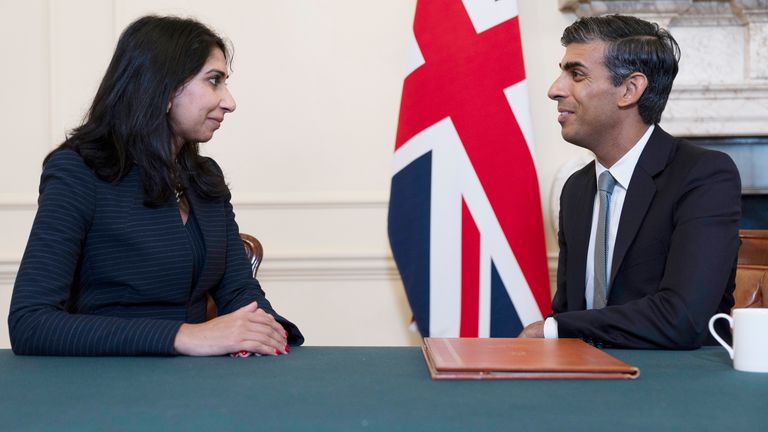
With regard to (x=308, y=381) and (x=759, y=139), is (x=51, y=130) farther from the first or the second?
(x=759, y=139)

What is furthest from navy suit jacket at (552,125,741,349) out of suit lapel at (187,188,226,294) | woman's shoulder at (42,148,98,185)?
woman's shoulder at (42,148,98,185)

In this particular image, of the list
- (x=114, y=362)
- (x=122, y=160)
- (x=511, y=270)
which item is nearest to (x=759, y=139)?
(x=511, y=270)

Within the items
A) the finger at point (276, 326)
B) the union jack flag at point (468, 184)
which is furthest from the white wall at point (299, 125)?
the finger at point (276, 326)

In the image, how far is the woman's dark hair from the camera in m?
1.92

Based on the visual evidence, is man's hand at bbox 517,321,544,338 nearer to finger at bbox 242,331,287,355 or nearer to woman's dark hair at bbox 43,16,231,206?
finger at bbox 242,331,287,355

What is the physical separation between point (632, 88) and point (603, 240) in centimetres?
46

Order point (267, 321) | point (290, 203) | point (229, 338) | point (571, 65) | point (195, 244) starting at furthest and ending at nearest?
point (290, 203) → point (571, 65) → point (195, 244) → point (267, 321) → point (229, 338)

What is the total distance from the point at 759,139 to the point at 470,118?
46.5 inches

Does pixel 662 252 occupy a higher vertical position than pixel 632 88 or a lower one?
lower

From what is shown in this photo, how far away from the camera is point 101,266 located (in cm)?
184

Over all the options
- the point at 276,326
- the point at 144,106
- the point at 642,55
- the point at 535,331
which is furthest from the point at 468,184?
the point at 276,326

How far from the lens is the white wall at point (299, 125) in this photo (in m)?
3.36

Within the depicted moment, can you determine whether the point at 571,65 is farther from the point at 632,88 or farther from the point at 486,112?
the point at 486,112

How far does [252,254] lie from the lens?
2.26m
